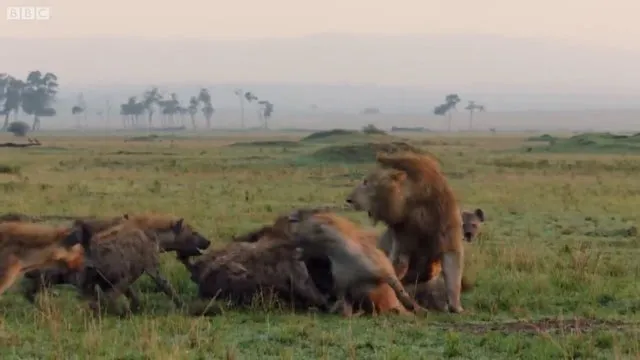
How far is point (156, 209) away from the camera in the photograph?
19516mm

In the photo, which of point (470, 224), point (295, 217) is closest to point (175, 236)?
point (295, 217)

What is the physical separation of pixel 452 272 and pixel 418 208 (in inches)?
24.7

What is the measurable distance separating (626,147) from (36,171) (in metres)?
29.6

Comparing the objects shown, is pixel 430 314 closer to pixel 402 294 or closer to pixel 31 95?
pixel 402 294

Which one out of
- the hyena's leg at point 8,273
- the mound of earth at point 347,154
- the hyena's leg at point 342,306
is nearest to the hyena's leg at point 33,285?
the hyena's leg at point 8,273

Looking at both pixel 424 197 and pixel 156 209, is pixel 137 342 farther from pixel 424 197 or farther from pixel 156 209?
pixel 156 209

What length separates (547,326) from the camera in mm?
7789

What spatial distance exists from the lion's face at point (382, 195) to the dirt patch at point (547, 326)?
121cm

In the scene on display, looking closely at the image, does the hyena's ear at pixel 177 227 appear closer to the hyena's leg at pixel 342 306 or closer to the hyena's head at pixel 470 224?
the hyena's leg at pixel 342 306

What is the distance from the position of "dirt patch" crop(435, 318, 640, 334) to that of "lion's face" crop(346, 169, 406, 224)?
3.96 ft

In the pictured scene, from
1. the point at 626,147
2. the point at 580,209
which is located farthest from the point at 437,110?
the point at 580,209

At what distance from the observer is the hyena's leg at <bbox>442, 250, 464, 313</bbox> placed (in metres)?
8.83

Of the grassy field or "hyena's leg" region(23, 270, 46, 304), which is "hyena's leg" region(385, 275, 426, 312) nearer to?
the grassy field

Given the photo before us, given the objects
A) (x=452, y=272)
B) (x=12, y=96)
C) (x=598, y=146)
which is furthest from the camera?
(x=12, y=96)
